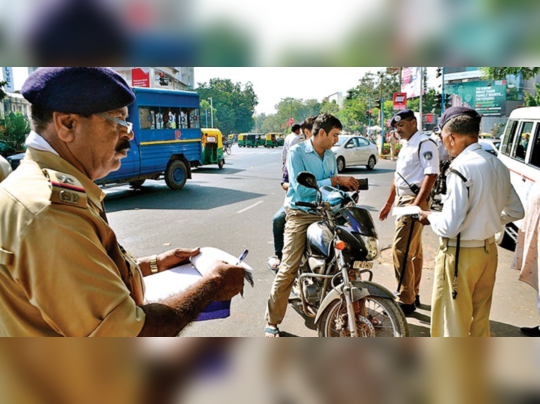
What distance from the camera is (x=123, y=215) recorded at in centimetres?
879

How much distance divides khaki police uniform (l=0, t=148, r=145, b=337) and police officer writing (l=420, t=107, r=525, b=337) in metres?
2.21

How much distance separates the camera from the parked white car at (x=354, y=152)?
57.6ft

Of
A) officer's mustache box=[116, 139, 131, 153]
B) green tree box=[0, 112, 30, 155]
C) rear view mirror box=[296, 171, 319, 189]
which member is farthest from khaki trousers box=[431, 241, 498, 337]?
green tree box=[0, 112, 30, 155]

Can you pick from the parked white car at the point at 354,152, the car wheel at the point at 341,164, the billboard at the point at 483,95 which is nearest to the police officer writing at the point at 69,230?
the parked white car at the point at 354,152

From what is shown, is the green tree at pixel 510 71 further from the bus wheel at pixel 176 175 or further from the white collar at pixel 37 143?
the bus wheel at pixel 176 175

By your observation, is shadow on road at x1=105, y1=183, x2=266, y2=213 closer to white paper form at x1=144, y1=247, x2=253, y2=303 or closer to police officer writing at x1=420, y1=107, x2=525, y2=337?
police officer writing at x1=420, y1=107, x2=525, y2=337

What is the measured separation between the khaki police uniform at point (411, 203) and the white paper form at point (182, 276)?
8.61ft

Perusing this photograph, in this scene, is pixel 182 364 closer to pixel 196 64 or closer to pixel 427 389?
pixel 427 389

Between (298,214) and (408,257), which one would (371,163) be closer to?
(408,257)

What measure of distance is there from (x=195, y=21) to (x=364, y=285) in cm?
219

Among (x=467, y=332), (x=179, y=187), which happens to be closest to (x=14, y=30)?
(x=467, y=332)

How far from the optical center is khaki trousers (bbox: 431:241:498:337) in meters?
2.68

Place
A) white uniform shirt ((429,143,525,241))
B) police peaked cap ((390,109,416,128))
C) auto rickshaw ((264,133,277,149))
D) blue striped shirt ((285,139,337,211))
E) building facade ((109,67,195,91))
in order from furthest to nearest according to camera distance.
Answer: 1. auto rickshaw ((264,133,277,149))
2. police peaked cap ((390,109,416,128))
3. blue striped shirt ((285,139,337,211))
4. white uniform shirt ((429,143,525,241))
5. building facade ((109,67,195,91))

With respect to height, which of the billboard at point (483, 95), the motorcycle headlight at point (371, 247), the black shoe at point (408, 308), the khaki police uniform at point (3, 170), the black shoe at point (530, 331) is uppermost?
the billboard at point (483, 95)
